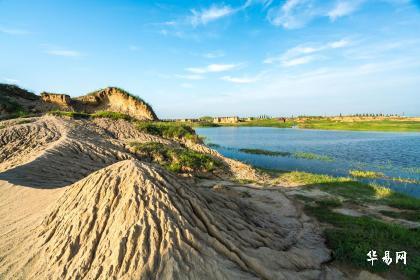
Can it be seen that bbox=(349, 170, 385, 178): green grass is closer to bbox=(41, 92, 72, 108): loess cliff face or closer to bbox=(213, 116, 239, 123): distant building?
bbox=(41, 92, 72, 108): loess cliff face

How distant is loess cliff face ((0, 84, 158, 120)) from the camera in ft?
87.7

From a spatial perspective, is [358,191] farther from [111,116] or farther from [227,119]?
[227,119]

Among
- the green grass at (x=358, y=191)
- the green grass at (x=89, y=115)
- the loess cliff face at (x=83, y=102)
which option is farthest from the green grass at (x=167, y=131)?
the green grass at (x=358, y=191)

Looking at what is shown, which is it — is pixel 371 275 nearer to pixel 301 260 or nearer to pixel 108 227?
pixel 301 260

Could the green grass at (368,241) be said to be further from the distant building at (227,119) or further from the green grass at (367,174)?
the distant building at (227,119)

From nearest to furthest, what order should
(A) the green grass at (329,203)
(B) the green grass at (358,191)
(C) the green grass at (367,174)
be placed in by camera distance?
(A) the green grass at (329,203)
(B) the green grass at (358,191)
(C) the green grass at (367,174)

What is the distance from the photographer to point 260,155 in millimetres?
32312

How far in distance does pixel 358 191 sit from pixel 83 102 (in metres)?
24.4

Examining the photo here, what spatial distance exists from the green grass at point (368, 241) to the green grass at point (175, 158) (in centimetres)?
904

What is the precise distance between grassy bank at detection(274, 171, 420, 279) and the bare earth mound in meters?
0.74

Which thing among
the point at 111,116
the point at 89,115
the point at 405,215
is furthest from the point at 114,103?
the point at 405,215

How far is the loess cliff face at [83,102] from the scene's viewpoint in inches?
1053

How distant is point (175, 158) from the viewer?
61.8 ft

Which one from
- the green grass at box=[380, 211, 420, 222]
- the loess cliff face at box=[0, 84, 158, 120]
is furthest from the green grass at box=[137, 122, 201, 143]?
the green grass at box=[380, 211, 420, 222]
